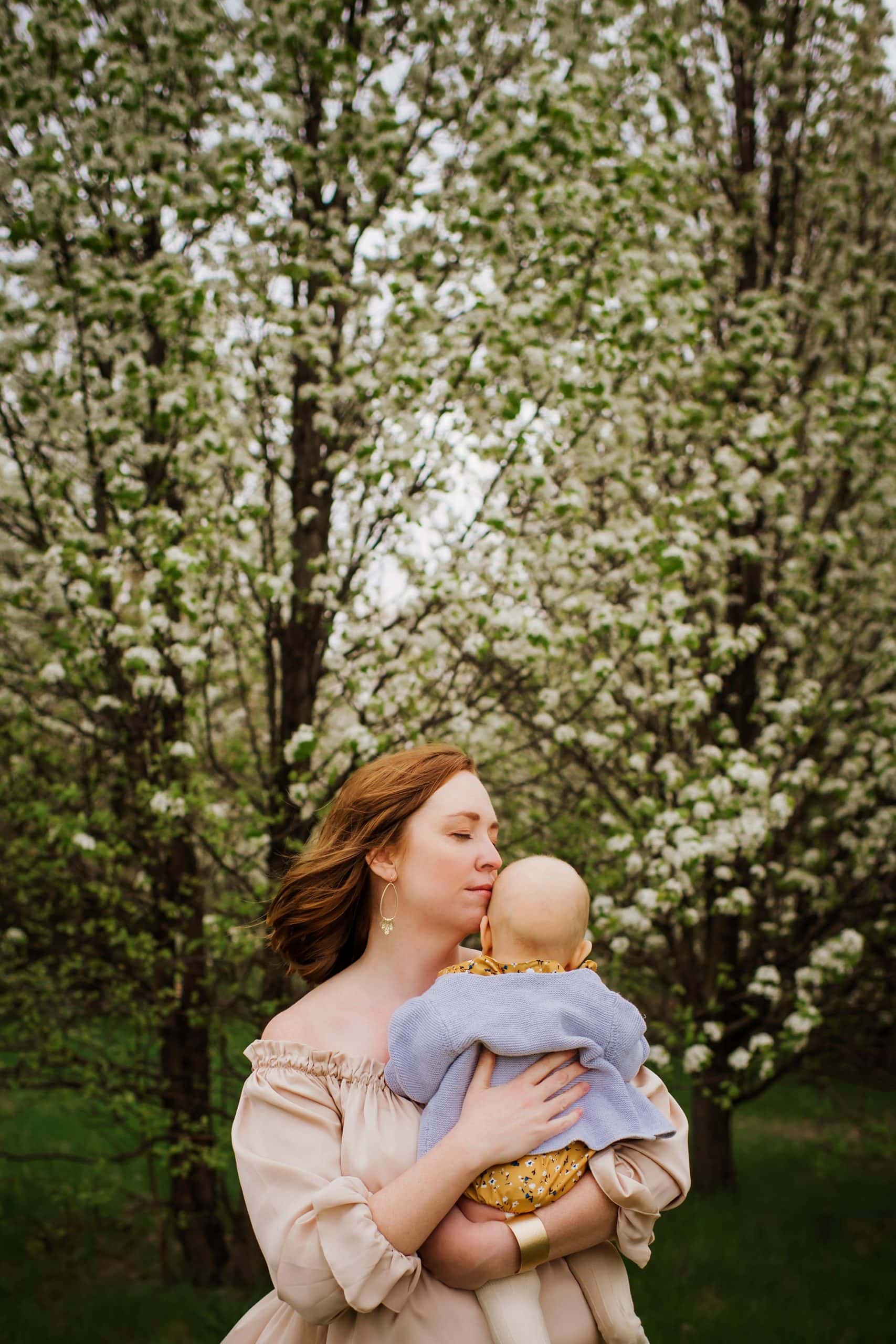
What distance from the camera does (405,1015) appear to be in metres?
1.91

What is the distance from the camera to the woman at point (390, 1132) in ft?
5.63

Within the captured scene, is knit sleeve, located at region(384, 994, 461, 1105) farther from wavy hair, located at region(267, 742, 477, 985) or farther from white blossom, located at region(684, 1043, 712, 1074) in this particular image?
white blossom, located at region(684, 1043, 712, 1074)

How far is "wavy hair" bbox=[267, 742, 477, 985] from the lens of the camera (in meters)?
2.22

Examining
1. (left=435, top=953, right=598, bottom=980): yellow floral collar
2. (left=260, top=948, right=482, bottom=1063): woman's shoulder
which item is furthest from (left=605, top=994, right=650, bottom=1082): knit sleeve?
(left=260, top=948, right=482, bottom=1063): woman's shoulder

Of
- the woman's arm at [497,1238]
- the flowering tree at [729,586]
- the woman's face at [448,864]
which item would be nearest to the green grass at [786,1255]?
the flowering tree at [729,586]

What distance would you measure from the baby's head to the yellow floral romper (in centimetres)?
35

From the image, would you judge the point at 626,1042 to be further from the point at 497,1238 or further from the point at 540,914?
the point at 497,1238

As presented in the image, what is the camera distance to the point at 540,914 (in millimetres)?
1959

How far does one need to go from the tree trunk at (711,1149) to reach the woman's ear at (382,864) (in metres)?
5.69

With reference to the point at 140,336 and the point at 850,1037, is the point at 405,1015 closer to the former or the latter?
the point at 140,336

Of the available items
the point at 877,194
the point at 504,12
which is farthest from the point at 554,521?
the point at 877,194

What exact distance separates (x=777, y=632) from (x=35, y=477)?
15.0 ft

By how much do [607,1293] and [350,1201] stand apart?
60cm

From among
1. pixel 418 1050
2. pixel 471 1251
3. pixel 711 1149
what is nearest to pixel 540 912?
pixel 418 1050
